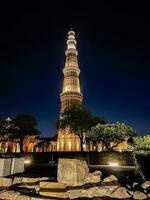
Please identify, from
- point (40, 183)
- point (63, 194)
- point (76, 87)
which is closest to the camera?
point (63, 194)

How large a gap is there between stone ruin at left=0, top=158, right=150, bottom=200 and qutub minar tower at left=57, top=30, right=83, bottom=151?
79.0 m

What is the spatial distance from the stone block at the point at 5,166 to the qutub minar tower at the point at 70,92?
77506 millimetres

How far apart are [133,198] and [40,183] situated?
3.53 meters

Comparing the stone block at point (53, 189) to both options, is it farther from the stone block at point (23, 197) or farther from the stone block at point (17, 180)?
the stone block at point (17, 180)

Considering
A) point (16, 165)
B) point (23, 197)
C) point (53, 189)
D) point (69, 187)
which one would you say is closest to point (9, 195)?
point (23, 197)

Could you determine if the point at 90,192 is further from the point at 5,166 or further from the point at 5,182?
the point at 5,166

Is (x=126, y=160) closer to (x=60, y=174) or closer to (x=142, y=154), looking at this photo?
(x=142, y=154)

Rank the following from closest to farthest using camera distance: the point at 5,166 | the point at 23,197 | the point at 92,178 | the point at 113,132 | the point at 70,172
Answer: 1. the point at 23,197
2. the point at 70,172
3. the point at 92,178
4. the point at 5,166
5. the point at 113,132

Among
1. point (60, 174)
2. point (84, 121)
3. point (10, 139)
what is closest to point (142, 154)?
point (60, 174)

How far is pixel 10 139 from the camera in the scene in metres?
73.6

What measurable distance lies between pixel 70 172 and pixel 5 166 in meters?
3.51

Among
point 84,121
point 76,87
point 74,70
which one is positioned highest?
point 74,70

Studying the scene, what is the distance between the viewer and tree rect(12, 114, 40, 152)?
234 feet

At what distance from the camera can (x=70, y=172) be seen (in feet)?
27.9
